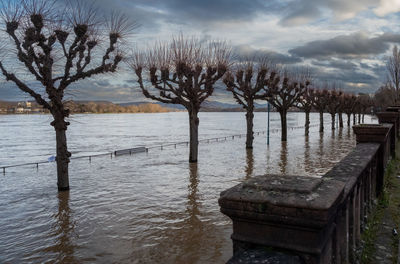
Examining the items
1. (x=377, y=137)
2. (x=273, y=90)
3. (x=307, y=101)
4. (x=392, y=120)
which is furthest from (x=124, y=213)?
(x=307, y=101)

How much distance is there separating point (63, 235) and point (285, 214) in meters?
7.37

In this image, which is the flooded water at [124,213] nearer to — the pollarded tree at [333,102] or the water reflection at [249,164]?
the water reflection at [249,164]

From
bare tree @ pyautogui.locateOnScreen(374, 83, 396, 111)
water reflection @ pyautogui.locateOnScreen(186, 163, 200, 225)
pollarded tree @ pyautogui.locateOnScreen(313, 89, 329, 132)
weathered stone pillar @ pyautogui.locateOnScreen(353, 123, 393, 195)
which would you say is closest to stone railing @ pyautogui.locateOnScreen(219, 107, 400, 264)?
weathered stone pillar @ pyautogui.locateOnScreen(353, 123, 393, 195)

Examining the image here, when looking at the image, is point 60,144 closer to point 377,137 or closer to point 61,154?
point 61,154

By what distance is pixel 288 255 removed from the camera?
2.00m

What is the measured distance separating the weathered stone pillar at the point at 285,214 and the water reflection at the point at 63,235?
5550 mm

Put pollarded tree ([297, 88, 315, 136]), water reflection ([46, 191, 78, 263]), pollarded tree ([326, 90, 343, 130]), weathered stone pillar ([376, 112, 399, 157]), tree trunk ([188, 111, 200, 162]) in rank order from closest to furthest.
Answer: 1. water reflection ([46, 191, 78, 263])
2. weathered stone pillar ([376, 112, 399, 157])
3. tree trunk ([188, 111, 200, 162])
4. pollarded tree ([297, 88, 315, 136])
5. pollarded tree ([326, 90, 343, 130])

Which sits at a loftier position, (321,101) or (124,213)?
(321,101)

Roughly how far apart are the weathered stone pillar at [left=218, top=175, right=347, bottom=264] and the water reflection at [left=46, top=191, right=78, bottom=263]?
18.2ft

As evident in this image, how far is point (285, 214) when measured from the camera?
194 centimetres

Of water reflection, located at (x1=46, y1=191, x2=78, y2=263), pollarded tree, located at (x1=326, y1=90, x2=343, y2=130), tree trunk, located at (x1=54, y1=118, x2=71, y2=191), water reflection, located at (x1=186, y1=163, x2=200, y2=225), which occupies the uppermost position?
pollarded tree, located at (x1=326, y1=90, x2=343, y2=130)

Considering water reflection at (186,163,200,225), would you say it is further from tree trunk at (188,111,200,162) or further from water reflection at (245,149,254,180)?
tree trunk at (188,111,200,162)

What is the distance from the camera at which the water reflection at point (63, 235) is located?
676 centimetres

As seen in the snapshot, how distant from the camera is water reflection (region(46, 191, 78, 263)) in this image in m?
6.76
